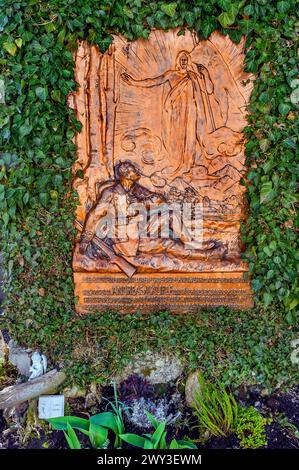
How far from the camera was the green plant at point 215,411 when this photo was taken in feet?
10.0

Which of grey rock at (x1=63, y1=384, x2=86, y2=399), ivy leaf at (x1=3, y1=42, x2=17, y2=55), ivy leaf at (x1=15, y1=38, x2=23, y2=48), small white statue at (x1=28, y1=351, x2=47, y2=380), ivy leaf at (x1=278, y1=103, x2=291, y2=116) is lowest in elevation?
grey rock at (x1=63, y1=384, x2=86, y2=399)

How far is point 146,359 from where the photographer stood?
3.48 meters

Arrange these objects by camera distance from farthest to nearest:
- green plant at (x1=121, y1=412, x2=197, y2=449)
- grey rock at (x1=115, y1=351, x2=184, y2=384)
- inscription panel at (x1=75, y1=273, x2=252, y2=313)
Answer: inscription panel at (x1=75, y1=273, x2=252, y2=313) < grey rock at (x1=115, y1=351, x2=184, y2=384) < green plant at (x1=121, y1=412, x2=197, y2=449)

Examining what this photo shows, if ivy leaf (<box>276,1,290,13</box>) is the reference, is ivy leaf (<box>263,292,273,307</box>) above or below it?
below

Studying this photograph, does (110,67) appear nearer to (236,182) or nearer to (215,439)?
(236,182)

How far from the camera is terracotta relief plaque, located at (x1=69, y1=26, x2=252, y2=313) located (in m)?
3.39

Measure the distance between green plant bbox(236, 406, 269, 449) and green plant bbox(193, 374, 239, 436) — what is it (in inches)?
2.0

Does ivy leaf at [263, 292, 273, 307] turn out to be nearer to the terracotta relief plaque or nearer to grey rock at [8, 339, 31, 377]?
the terracotta relief plaque

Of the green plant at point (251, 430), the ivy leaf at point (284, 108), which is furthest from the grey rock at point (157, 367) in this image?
the ivy leaf at point (284, 108)

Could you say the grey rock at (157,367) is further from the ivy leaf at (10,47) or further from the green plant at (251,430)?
the ivy leaf at (10,47)

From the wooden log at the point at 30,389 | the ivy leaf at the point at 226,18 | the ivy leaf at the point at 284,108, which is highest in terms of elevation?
the ivy leaf at the point at 226,18

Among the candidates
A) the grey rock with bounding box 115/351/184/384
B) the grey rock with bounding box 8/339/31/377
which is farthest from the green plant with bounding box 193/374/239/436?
the grey rock with bounding box 8/339/31/377

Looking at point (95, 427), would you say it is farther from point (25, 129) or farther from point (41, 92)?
point (41, 92)

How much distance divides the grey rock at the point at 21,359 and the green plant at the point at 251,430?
1670 mm
